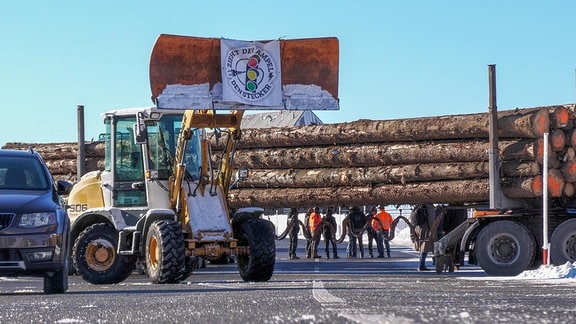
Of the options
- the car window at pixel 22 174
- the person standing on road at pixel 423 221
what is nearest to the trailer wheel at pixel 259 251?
the car window at pixel 22 174

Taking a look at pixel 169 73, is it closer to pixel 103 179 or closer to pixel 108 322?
pixel 103 179

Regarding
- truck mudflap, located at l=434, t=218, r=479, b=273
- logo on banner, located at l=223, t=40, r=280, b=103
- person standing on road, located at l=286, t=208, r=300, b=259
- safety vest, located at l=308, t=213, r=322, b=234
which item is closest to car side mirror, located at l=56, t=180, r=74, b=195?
A: logo on banner, located at l=223, t=40, r=280, b=103

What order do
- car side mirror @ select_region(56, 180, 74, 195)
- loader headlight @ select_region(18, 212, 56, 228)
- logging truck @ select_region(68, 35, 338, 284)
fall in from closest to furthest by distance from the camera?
loader headlight @ select_region(18, 212, 56, 228) < car side mirror @ select_region(56, 180, 74, 195) < logging truck @ select_region(68, 35, 338, 284)

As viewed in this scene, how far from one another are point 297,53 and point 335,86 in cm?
85

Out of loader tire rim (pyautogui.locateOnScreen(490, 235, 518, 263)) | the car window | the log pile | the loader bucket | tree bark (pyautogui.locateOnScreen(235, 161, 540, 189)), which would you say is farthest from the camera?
tree bark (pyautogui.locateOnScreen(235, 161, 540, 189))

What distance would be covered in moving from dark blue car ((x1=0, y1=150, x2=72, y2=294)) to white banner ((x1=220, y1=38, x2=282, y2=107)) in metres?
5.32

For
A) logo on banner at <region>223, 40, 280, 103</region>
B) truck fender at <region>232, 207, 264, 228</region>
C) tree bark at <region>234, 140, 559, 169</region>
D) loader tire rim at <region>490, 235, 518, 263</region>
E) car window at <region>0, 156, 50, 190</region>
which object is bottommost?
loader tire rim at <region>490, 235, 518, 263</region>

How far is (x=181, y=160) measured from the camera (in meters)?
20.7

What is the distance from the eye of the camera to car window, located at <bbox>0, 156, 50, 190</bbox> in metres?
16.3

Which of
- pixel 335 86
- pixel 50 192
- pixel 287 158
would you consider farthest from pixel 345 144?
pixel 50 192

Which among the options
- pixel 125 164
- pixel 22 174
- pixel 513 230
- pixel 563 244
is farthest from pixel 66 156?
pixel 22 174

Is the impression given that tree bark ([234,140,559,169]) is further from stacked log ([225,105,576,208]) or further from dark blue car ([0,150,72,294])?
dark blue car ([0,150,72,294])

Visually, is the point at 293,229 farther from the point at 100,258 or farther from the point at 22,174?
the point at 22,174

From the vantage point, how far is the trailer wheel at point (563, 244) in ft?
73.7
